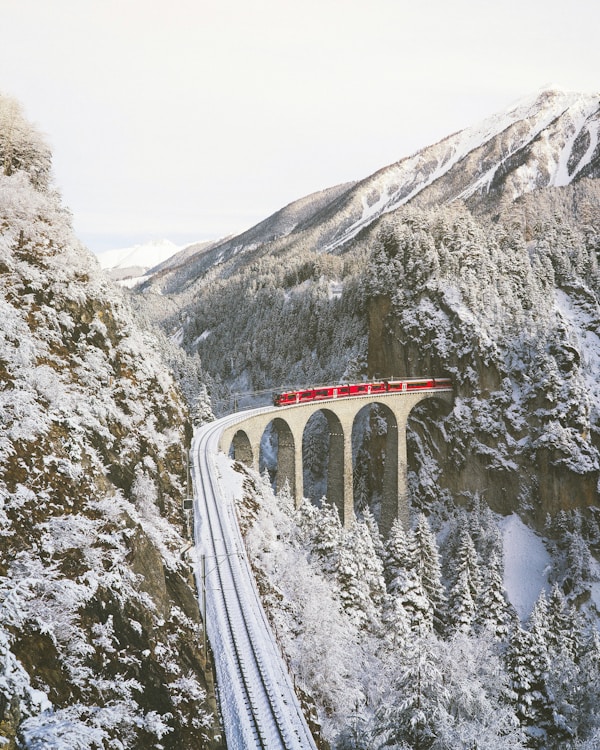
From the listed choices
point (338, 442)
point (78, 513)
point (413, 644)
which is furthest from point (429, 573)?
point (78, 513)

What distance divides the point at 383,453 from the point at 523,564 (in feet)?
79.1

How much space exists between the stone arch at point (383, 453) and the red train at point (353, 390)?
2412 mm

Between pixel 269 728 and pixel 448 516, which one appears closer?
pixel 269 728

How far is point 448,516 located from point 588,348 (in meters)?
31.3

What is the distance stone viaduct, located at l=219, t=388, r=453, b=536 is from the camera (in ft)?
170

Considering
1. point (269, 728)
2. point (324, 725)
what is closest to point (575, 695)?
point (324, 725)

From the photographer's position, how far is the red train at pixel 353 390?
55.9 metres

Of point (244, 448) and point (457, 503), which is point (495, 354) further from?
point (244, 448)

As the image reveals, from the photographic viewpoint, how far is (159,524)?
24.8 meters

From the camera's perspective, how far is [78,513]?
1689 centimetres

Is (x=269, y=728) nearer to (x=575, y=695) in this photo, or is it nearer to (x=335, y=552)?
(x=335, y=552)

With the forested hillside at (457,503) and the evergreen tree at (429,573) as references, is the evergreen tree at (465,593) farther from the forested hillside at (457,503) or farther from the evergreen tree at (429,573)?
the evergreen tree at (429,573)

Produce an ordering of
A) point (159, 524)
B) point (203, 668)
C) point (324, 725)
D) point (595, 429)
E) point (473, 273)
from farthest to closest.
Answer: point (473, 273), point (595, 429), point (159, 524), point (324, 725), point (203, 668)

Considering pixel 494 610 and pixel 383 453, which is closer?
pixel 494 610
